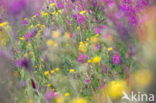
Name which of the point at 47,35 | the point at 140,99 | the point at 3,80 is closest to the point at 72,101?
the point at 3,80

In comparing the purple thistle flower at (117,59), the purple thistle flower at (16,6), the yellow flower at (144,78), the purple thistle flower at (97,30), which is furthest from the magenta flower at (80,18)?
the yellow flower at (144,78)

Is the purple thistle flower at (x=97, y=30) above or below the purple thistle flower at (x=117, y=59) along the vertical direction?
above

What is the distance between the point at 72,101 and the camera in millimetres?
1716

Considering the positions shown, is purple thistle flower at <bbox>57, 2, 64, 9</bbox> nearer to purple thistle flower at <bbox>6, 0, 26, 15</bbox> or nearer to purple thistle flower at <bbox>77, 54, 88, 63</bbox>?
purple thistle flower at <bbox>77, 54, 88, 63</bbox>

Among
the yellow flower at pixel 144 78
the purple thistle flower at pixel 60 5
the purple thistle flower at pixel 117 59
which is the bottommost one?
the purple thistle flower at pixel 117 59

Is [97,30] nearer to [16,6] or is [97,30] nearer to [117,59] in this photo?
[117,59]

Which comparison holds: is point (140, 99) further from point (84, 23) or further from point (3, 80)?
point (84, 23)

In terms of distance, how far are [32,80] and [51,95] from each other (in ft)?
0.70

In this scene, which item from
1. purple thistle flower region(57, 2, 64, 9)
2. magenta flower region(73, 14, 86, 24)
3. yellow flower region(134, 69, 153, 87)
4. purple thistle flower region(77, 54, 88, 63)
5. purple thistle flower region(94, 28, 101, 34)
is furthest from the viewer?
purple thistle flower region(57, 2, 64, 9)

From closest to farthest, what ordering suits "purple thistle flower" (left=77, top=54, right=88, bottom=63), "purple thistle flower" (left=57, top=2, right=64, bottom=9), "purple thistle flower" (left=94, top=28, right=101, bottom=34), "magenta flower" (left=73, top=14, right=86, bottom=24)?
"purple thistle flower" (left=77, top=54, right=88, bottom=63) → "purple thistle flower" (left=94, top=28, right=101, bottom=34) → "magenta flower" (left=73, top=14, right=86, bottom=24) → "purple thistle flower" (left=57, top=2, right=64, bottom=9)

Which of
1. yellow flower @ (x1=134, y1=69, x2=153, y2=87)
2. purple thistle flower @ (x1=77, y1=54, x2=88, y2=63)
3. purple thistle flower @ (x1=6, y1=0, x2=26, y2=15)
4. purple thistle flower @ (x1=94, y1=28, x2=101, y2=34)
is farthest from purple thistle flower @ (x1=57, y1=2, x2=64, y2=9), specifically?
yellow flower @ (x1=134, y1=69, x2=153, y2=87)

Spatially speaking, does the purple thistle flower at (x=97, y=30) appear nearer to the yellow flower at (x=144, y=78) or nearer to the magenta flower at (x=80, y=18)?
A: the magenta flower at (x=80, y=18)

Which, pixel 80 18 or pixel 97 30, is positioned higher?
pixel 80 18

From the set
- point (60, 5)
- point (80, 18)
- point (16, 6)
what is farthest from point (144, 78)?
point (60, 5)
